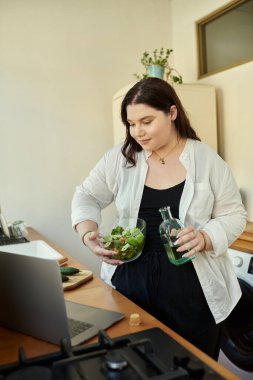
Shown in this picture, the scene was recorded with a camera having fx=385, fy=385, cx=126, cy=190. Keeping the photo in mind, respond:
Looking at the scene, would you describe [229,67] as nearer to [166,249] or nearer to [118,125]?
[118,125]

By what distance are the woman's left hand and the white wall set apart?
1.82 meters

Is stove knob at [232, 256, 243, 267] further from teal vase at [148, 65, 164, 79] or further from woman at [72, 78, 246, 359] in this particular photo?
teal vase at [148, 65, 164, 79]

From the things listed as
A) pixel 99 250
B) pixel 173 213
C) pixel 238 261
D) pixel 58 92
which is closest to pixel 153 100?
pixel 173 213

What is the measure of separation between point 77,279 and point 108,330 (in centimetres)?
39

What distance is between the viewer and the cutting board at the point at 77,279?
1229 mm

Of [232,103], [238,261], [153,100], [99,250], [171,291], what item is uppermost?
[232,103]

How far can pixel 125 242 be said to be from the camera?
108cm

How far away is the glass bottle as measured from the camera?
110cm

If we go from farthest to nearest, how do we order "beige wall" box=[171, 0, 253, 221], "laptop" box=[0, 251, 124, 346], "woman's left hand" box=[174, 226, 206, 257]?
"beige wall" box=[171, 0, 253, 221] < "woman's left hand" box=[174, 226, 206, 257] < "laptop" box=[0, 251, 124, 346]

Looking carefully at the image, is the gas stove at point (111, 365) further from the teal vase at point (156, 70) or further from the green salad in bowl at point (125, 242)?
the teal vase at point (156, 70)

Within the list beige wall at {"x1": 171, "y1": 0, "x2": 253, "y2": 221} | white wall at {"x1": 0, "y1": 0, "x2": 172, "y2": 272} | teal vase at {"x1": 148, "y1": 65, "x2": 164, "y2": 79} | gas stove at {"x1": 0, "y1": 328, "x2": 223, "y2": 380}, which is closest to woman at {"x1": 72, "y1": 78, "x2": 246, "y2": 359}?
gas stove at {"x1": 0, "y1": 328, "x2": 223, "y2": 380}

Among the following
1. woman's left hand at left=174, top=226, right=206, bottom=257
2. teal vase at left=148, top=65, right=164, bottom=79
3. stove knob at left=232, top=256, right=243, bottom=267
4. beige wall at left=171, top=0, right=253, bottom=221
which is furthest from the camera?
teal vase at left=148, top=65, right=164, bottom=79

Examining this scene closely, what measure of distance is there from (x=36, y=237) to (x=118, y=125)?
36.9 inches

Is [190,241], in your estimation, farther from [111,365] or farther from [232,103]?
[232,103]
